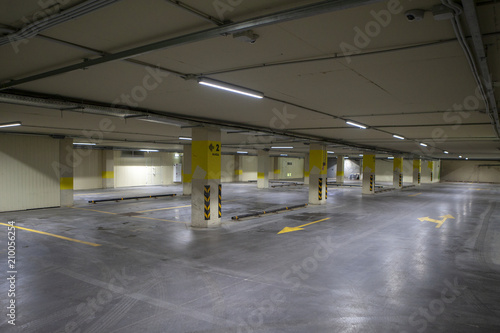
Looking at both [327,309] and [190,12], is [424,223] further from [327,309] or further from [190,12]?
[190,12]

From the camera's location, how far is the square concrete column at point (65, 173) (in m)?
16.3

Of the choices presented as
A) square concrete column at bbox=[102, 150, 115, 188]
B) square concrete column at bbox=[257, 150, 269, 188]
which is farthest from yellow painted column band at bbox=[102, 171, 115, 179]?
square concrete column at bbox=[257, 150, 269, 188]

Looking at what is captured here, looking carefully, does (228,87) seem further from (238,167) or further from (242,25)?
(238,167)

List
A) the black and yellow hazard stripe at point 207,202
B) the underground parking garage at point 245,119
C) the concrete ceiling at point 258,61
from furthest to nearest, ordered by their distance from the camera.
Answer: the black and yellow hazard stripe at point 207,202 → the underground parking garage at point 245,119 → the concrete ceiling at point 258,61

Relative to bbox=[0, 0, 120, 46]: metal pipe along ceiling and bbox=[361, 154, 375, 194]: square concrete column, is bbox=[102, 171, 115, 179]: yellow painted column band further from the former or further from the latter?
bbox=[0, 0, 120, 46]: metal pipe along ceiling

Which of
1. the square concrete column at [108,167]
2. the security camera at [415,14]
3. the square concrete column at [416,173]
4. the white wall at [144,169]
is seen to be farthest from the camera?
the square concrete column at [416,173]

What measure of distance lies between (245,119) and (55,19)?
26.2ft

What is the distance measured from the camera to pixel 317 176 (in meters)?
18.6

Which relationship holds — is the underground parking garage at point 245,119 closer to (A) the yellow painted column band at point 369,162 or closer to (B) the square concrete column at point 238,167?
(A) the yellow painted column band at point 369,162

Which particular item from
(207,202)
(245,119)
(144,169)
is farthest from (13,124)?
(144,169)

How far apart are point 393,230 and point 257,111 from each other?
21.9 feet

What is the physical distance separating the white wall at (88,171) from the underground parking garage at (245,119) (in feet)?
40.4

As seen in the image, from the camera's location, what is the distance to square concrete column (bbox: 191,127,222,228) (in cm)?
1134

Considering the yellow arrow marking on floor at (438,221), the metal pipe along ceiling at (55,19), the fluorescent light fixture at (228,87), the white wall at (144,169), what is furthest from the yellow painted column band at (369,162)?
the metal pipe along ceiling at (55,19)
